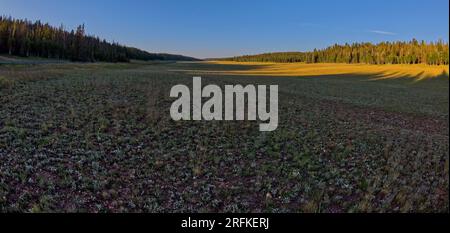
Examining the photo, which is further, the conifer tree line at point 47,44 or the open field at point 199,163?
the conifer tree line at point 47,44

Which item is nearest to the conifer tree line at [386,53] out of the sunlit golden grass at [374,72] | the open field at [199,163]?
the sunlit golden grass at [374,72]

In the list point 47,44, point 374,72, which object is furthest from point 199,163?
point 47,44

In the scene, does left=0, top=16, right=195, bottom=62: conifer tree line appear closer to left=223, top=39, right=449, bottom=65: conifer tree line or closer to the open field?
the open field

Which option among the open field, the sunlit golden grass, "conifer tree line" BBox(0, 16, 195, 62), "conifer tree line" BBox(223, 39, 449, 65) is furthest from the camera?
"conifer tree line" BBox(223, 39, 449, 65)

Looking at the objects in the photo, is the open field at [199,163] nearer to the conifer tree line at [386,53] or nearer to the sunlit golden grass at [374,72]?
the sunlit golden grass at [374,72]

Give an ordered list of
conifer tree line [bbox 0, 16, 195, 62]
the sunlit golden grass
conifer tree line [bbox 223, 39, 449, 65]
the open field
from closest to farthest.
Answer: the open field < the sunlit golden grass < conifer tree line [bbox 0, 16, 195, 62] < conifer tree line [bbox 223, 39, 449, 65]

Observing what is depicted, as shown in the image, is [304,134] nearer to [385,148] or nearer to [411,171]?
[385,148]

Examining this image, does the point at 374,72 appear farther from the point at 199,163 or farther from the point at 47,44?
the point at 47,44

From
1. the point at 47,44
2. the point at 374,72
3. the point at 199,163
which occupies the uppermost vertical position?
the point at 47,44

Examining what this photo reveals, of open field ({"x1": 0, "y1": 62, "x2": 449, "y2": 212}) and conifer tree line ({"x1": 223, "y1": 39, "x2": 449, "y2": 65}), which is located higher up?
conifer tree line ({"x1": 223, "y1": 39, "x2": 449, "y2": 65})

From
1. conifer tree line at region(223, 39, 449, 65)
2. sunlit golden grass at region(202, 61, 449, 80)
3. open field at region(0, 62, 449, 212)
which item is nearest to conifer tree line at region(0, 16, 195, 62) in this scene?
sunlit golden grass at region(202, 61, 449, 80)

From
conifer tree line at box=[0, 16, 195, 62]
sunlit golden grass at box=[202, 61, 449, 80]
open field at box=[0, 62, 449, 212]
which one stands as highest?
conifer tree line at box=[0, 16, 195, 62]

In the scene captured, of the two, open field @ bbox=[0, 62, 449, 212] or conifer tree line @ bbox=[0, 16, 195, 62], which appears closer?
open field @ bbox=[0, 62, 449, 212]
